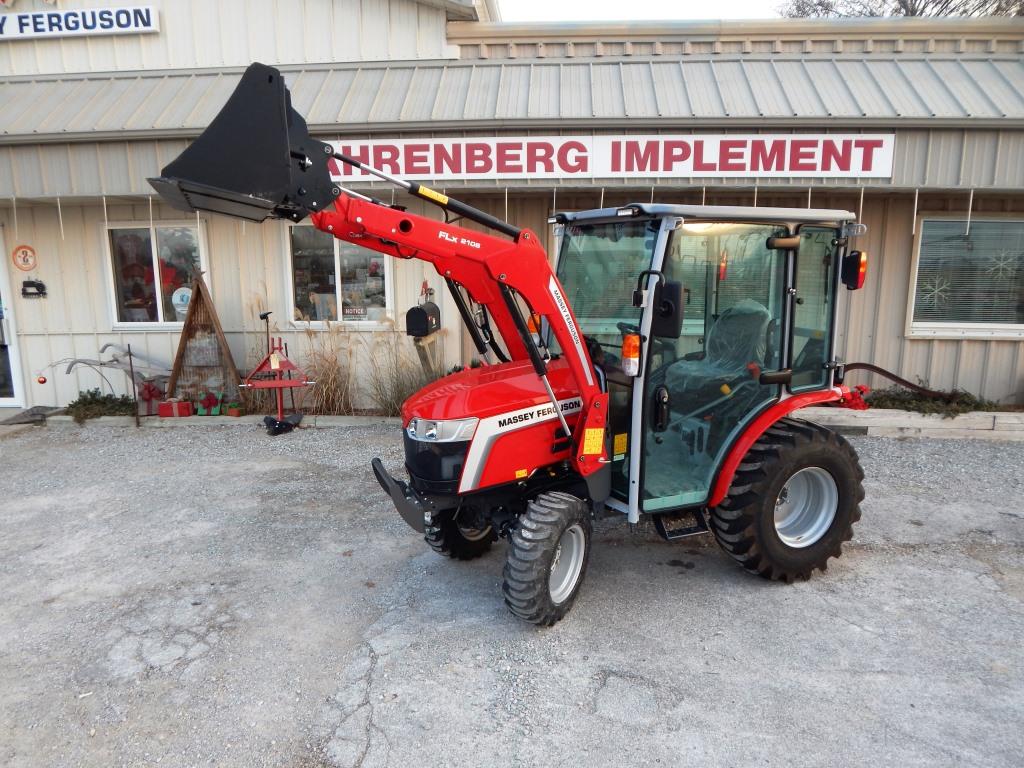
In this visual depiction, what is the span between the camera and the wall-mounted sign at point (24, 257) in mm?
8258

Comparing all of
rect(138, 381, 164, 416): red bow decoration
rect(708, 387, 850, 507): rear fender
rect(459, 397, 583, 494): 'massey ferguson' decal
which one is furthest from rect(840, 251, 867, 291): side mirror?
rect(138, 381, 164, 416): red bow decoration

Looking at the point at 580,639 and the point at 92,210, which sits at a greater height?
the point at 92,210

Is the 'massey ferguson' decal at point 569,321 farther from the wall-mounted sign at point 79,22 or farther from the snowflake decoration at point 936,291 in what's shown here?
the wall-mounted sign at point 79,22

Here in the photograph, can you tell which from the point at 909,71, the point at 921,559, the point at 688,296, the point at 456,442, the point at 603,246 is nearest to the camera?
the point at 456,442

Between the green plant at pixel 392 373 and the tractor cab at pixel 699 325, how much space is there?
4152 millimetres

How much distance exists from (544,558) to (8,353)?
8.61 meters

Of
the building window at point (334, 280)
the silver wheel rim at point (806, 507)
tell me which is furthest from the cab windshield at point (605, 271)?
the building window at point (334, 280)

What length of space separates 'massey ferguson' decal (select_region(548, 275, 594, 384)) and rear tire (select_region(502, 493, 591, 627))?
2.21ft

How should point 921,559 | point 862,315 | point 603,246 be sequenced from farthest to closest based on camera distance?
point 862,315
point 921,559
point 603,246

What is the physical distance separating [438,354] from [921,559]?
538cm

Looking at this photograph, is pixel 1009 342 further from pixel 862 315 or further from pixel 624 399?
pixel 624 399

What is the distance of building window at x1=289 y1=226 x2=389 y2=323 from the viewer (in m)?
8.10

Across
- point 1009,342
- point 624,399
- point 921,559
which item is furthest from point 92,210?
point 1009,342

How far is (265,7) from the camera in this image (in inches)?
325
